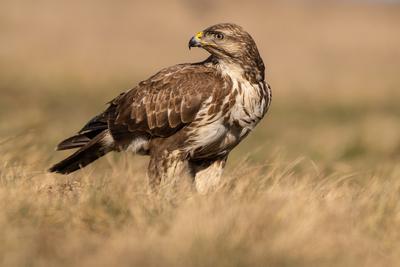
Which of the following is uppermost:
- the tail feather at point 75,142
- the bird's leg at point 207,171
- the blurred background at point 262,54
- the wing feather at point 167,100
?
the wing feather at point 167,100

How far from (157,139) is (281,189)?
134cm

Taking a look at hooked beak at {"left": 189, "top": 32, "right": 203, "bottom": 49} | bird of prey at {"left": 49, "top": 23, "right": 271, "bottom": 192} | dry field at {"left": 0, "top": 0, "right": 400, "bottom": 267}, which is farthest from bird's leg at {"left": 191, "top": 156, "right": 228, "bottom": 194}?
hooked beak at {"left": 189, "top": 32, "right": 203, "bottom": 49}

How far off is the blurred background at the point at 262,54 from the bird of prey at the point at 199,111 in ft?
1.66

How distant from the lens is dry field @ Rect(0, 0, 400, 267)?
555cm

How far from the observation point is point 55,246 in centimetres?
548

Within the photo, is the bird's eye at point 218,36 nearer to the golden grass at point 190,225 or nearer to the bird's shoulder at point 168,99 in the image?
the bird's shoulder at point 168,99

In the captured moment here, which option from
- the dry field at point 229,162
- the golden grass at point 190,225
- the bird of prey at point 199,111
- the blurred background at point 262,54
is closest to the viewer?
the golden grass at point 190,225

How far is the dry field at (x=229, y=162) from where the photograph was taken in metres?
5.55

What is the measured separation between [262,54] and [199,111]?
21.2m

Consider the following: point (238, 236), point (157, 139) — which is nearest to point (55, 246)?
point (238, 236)

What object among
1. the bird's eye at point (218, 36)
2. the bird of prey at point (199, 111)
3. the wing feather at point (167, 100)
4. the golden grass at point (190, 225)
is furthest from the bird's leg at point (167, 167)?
the bird's eye at point (218, 36)

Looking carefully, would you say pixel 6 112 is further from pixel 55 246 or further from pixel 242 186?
pixel 55 246

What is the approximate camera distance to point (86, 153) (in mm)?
8258

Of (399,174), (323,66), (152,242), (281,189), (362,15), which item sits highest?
(152,242)
